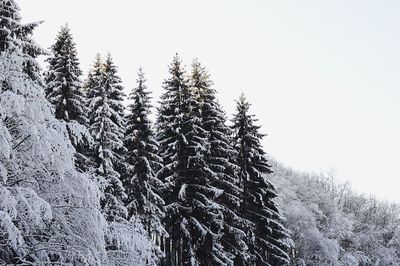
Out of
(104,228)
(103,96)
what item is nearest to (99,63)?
(103,96)

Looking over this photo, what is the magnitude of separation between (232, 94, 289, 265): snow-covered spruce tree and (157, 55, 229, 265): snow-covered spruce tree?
389 centimetres

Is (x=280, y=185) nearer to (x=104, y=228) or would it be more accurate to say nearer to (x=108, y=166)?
(x=108, y=166)

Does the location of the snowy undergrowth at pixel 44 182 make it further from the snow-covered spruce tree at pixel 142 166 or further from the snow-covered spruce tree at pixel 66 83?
the snow-covered spruce tree at pixel 142 166

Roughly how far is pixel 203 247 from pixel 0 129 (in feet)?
64.0

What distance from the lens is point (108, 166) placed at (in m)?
26.1

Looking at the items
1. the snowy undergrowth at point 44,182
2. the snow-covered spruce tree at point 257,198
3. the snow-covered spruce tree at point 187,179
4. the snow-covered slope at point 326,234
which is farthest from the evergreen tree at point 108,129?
the snow-covered slope at point 326,234

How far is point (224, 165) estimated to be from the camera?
29.6m

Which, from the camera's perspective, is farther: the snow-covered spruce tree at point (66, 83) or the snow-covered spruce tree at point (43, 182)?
the snow-covered spruce tree at point (66, 83)

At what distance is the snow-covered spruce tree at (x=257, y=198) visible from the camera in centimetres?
3059

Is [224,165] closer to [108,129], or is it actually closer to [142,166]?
[142,166]

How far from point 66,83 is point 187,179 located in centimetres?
957

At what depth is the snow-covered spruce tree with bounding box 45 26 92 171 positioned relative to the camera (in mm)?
Answer: 24875

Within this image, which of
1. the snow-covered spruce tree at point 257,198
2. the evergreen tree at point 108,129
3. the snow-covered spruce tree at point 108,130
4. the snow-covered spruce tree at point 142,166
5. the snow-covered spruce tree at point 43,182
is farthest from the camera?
the snow-covered spruce tree at point 257,198

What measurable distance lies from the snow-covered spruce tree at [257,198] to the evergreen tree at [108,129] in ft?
29.7
